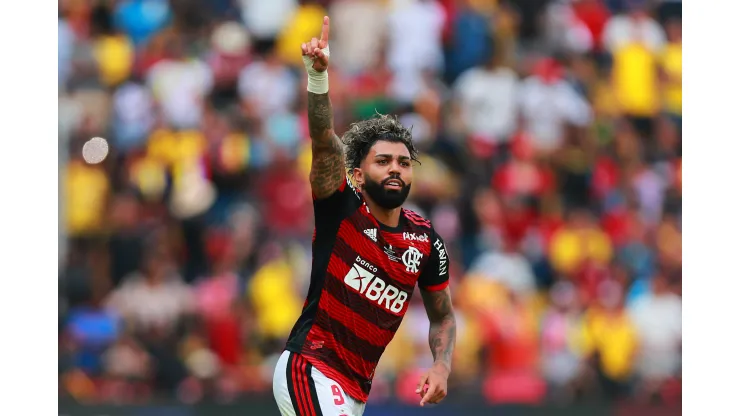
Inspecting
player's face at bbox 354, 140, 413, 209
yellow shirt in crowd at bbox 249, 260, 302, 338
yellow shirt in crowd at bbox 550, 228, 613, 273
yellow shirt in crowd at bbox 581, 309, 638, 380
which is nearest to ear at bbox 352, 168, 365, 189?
player's face at bbox 354, 140, 413, 209

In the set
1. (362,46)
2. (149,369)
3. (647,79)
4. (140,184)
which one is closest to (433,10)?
(362,46)

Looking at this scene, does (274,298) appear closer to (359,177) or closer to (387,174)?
(359,177)

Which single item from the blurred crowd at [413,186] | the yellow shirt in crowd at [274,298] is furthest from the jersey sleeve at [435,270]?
the yellow shirt in crowd at [274,298]

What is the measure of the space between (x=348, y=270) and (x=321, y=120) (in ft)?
2.97

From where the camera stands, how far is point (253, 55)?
12.6 metres

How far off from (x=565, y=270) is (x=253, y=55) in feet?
15.2

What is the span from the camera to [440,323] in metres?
6.55

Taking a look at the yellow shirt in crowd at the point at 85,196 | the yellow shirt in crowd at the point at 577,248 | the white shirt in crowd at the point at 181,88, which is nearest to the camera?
the yellow shirt in crowd at the point at 85,196

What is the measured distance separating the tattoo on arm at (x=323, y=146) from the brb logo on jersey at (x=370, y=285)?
0.54 m

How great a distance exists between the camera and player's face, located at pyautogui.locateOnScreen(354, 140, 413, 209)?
19.7 ft

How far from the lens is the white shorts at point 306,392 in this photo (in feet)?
18.6

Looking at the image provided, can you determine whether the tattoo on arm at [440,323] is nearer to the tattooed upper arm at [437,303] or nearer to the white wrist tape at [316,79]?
the tattooed upper arm at [437,303]

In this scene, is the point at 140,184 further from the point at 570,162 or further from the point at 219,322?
the point at 570,162

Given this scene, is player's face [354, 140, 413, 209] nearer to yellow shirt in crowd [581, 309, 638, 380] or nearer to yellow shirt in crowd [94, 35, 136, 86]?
yellow shirt in crowd [581, 309, 638, 380]
